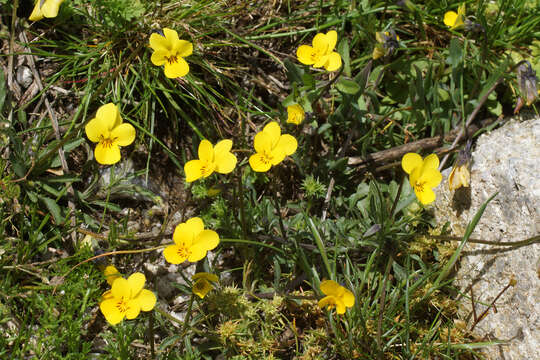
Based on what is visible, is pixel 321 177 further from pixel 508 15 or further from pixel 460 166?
pixel 508 15


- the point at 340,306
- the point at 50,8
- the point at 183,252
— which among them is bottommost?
the point at 340,306

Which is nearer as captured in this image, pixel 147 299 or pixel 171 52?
pixel 147 299

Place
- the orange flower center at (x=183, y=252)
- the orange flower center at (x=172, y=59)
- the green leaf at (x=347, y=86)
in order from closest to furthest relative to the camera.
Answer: the orange flower center at (x=183, y=252)
the orange flower center at (x=172, y=59)
the green leaf at (x=347, y=86)

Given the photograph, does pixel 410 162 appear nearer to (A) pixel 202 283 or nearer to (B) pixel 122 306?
(A) pixel 202 283

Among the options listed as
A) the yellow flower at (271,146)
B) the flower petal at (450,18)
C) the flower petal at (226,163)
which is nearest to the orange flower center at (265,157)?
the yellow flower at (271,146)

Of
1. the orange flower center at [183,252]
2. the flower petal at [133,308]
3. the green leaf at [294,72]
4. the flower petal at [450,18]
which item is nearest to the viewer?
the flower petal at [133,308]

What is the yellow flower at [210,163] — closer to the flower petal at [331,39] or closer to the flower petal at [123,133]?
the flower petal at [123,133]

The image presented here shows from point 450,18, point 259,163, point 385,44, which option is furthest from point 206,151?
point 450,18
